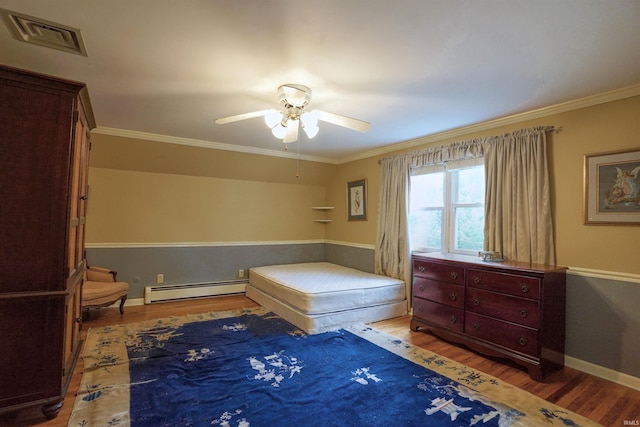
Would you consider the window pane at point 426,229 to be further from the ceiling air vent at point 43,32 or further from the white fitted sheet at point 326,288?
the ceiling air vent at point 43,32

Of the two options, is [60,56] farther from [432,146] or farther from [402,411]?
[432,146]

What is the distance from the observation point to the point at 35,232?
6.11 feet

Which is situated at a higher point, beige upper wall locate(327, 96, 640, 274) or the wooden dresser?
beige upper wall locate(327, 96, 640, 274)

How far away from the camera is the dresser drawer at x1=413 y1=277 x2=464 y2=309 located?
316 centimetres

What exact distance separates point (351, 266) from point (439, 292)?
2211 millimetres

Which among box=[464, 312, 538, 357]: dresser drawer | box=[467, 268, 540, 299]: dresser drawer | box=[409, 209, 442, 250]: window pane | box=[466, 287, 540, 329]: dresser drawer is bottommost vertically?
box=[464, 312, 538, 357]: dresser drawer

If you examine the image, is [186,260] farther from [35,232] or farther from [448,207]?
[448,207]

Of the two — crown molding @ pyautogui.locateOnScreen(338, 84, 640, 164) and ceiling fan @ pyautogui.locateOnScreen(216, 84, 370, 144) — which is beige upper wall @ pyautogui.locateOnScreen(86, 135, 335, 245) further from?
ceiling fan @ pyautogui.locateOnScreen(216, 84, 370, 144)

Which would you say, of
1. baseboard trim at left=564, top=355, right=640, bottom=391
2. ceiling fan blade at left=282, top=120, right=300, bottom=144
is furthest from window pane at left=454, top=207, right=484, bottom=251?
ceiling fan blade at left=282, top=120, right=300, bottom=144

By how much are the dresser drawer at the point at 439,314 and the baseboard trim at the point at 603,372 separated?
91cm

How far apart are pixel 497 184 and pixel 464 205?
0.56m

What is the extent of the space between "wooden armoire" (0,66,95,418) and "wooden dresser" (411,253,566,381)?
10.5ft

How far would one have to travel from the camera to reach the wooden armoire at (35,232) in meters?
1.81

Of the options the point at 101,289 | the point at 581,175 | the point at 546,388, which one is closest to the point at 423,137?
the point at 581,175
